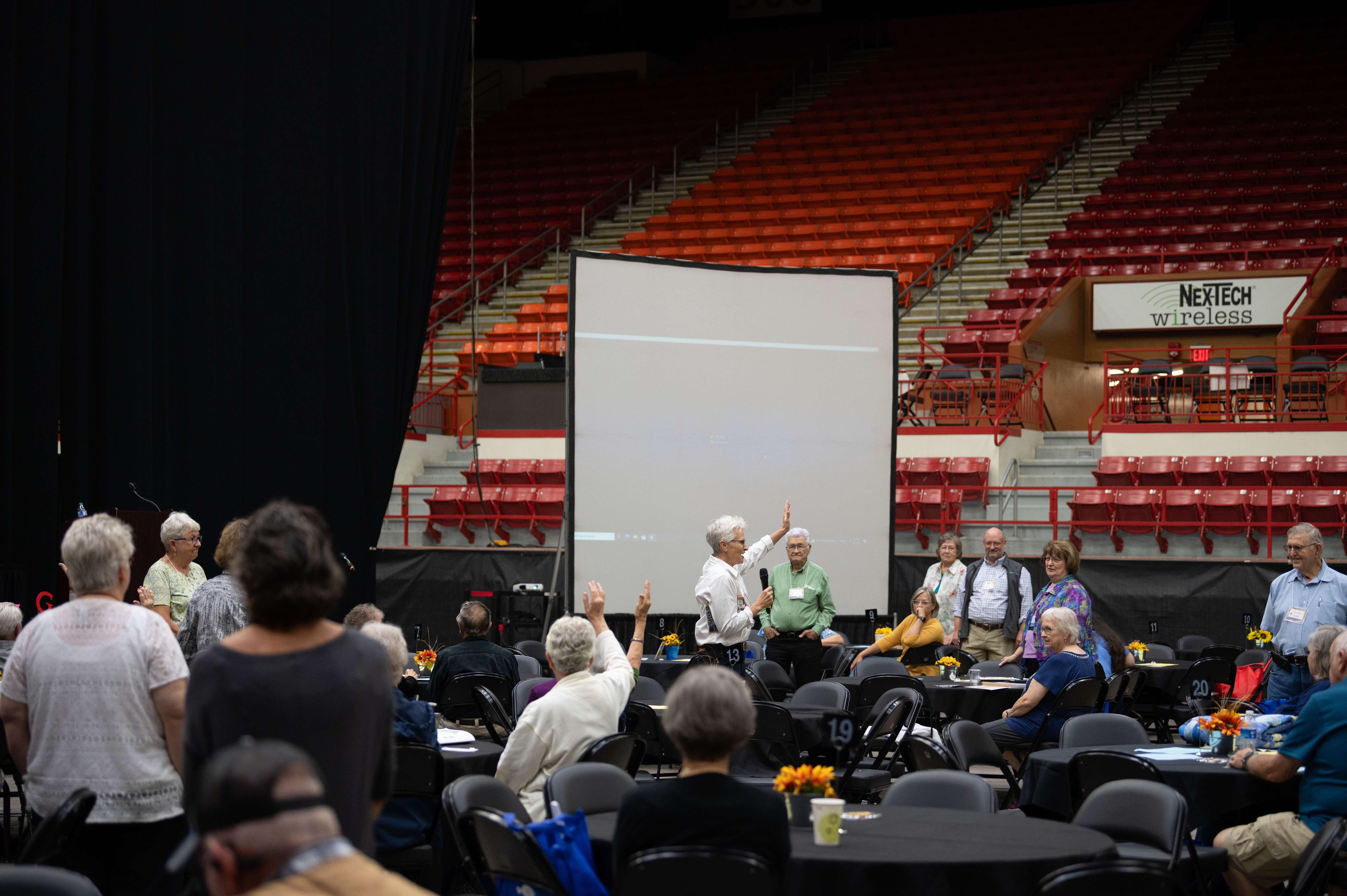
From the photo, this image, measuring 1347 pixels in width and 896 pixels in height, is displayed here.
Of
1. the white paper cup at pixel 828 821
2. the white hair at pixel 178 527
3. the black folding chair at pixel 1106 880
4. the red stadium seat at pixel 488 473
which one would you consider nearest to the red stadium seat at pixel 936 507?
the red stadium seat at pixel 488 473

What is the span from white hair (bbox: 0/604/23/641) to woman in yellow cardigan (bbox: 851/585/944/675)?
14.6 feet

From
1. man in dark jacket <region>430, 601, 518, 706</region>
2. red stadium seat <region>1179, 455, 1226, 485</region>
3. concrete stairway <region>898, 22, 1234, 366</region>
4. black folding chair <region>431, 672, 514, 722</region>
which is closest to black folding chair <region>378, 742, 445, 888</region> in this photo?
black folding chair <region>431, 672, 514, 722</region>

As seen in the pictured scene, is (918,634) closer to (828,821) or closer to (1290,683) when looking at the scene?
(1290,683)

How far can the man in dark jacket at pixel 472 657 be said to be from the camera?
6492 mm

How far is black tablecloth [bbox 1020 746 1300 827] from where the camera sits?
4.46 m

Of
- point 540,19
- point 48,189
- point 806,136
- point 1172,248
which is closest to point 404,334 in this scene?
point 48,189

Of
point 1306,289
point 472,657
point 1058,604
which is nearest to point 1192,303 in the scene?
point 1306,289

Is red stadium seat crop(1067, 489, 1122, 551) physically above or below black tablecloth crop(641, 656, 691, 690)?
above

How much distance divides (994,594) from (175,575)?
5.34m

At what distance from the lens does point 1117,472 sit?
12.7 meters

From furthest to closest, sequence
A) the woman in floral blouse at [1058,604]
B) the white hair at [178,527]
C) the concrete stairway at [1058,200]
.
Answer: the concrete stairway at [1058,200], the woman in floral blouse at [1058,604], the white hair at [178,527]

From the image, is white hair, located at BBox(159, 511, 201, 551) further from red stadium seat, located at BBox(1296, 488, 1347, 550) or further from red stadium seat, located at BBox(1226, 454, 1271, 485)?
red stadium seat, located at BBox(1226, 454, 1271, 485)

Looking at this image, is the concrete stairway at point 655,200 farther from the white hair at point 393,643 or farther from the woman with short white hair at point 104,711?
the woman with short white hair at point 104,711

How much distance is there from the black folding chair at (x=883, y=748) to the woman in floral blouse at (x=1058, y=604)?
1315mm
